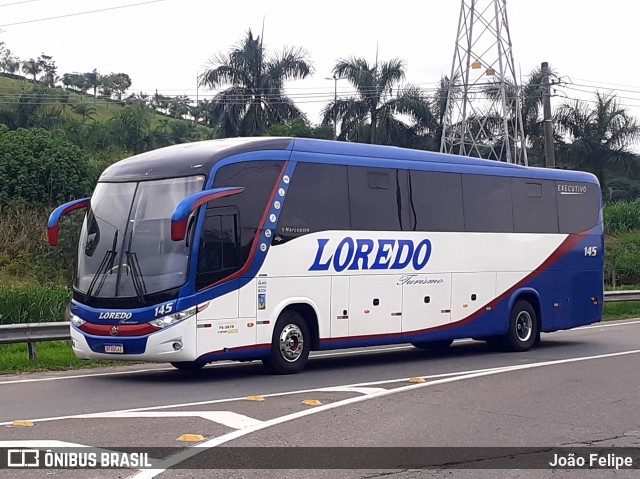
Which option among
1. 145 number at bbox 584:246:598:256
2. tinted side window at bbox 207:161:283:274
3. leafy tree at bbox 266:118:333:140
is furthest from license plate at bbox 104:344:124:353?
leafy tree at bbox 266:118:333:140

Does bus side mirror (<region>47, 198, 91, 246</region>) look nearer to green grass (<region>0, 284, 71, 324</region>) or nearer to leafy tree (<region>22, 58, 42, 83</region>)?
green grass (<region>0, 284, 71, 324</region>)

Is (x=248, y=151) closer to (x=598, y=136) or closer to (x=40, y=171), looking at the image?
(x=40, y=171)

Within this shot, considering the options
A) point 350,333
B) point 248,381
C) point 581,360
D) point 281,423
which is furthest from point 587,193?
point 281,423

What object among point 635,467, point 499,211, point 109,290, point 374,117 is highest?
point 374,117

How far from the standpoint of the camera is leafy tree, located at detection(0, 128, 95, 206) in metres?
34.0

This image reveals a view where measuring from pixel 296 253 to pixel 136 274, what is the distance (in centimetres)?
251

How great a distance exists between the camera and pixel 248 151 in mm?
14516

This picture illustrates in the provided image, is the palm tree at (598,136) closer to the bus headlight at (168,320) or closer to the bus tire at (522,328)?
the bus tire at (522,328)

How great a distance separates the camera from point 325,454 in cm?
865

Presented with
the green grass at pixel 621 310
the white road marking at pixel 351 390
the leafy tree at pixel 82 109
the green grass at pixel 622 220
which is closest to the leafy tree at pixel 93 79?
the leafy tree at pixel 82 109

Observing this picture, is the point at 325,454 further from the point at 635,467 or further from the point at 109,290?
the point at 109,290

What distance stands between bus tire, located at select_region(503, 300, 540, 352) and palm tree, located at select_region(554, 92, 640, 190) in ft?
121

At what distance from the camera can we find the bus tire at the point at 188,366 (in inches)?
586

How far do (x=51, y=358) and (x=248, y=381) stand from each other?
4.21m
